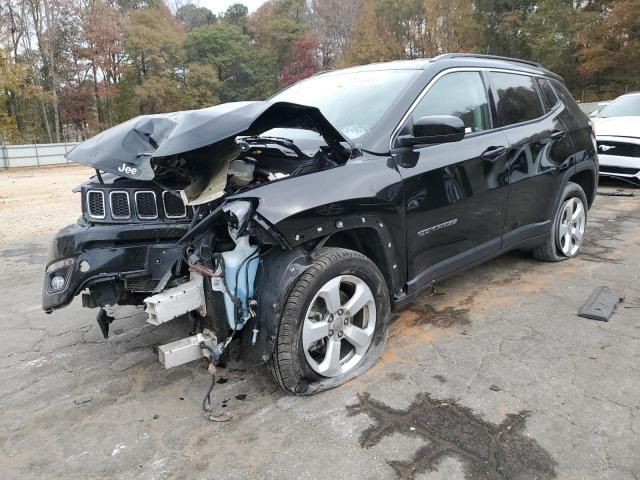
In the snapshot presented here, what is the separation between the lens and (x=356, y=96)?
3469 millimetres

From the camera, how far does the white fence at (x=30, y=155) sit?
22438 millimetres

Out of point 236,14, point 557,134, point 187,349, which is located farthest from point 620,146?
point 236,14

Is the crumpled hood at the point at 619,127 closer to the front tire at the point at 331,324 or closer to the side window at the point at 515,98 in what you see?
the side window at the point at 515,98

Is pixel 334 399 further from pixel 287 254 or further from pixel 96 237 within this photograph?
pixel 96 237

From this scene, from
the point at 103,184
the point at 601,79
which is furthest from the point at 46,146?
the point at 601,79

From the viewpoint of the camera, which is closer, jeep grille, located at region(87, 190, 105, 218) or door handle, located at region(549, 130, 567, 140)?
jeep grille, located at region(87, 190, 105, 218)

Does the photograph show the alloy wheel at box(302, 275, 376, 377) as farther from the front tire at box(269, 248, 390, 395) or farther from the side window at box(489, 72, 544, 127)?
the side window at box(489, 72, 544, 127)

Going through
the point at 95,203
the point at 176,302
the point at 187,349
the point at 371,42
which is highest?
the point at 371,42

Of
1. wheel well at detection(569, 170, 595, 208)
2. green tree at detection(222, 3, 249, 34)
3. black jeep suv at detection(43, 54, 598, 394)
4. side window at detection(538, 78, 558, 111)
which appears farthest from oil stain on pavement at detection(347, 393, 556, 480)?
green tree at detection(222, 3, 249, 34)

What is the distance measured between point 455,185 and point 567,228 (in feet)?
6.78

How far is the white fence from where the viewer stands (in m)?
22.4

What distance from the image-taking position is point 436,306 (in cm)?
387

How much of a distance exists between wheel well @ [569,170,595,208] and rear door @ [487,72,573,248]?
47cm

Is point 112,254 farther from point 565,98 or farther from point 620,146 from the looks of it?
point 620,146
